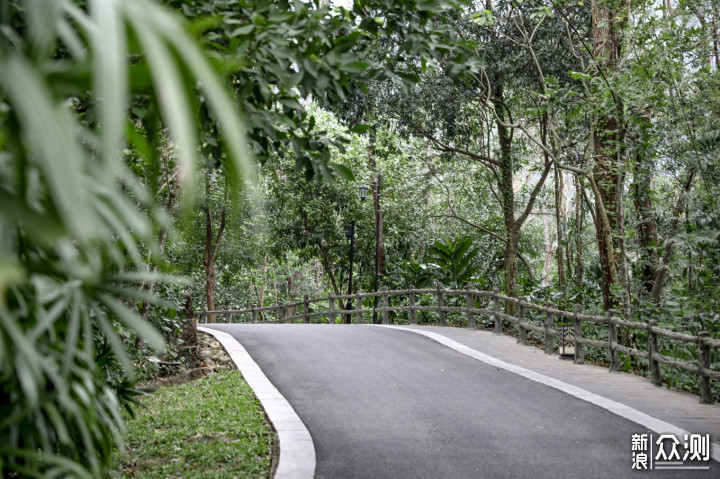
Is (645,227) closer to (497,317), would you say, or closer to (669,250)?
(669,250)

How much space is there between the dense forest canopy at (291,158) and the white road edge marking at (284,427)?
1615 mm

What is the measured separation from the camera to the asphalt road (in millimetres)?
6199

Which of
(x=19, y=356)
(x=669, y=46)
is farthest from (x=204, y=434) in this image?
(x=669, y=46)

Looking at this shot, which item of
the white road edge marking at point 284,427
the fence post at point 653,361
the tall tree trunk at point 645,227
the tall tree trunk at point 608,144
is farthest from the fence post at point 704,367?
the white road edge marking at point 284,427

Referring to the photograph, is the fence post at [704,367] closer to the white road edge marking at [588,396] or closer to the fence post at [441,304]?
the white road edge marking at [588,396]

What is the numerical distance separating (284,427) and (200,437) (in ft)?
2.98

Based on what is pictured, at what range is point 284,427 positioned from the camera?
7.40 meters

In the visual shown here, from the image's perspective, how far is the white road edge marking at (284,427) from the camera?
19.8 feet

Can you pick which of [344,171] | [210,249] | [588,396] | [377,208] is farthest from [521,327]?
[210,249]

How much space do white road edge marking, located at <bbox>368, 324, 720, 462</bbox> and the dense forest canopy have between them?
2.12m

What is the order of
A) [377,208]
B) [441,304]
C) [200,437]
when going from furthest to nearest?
1. [377,208]
2. [441,304]
3. [200,437]

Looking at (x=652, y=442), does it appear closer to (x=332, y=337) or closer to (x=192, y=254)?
(x=332, y=337)

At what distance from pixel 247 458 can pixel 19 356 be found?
5387 millimetres

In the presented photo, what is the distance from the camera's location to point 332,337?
14.2 meters
